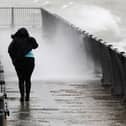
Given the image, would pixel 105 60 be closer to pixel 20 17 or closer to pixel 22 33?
pixel 22 33

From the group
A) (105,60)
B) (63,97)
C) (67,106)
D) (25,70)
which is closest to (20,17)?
(105,60)

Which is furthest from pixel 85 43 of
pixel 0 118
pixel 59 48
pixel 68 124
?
pixel 0 118

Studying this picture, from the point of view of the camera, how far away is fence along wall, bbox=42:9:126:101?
15.2m

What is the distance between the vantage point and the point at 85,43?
22.5m

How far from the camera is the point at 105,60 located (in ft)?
57.9

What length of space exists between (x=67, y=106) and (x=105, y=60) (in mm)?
3685

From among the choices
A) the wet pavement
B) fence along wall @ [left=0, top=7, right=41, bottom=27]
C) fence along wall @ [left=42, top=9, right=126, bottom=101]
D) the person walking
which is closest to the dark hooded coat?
the person walking

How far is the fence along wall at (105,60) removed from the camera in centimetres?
1520

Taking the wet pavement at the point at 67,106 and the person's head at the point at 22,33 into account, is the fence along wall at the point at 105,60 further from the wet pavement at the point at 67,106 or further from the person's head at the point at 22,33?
the person's head at the point at 22,33

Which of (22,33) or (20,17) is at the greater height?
(20,17)

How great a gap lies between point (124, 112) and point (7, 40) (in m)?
19.6

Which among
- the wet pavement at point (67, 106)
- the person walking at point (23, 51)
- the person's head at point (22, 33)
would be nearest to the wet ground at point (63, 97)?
the wet pavement at point (67, 106)

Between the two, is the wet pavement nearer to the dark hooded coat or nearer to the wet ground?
the wet ground

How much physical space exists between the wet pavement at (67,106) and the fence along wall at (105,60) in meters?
0.28
